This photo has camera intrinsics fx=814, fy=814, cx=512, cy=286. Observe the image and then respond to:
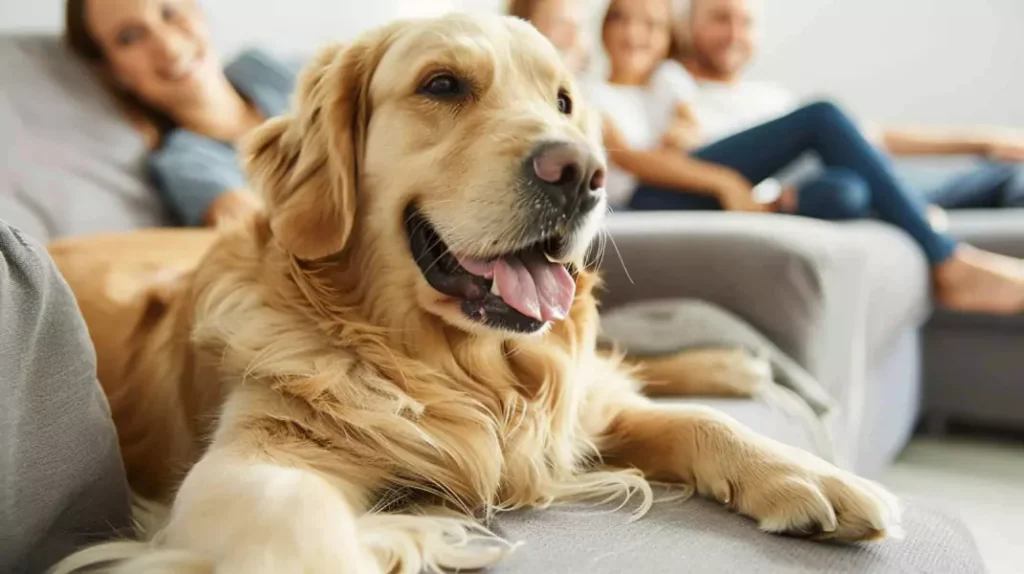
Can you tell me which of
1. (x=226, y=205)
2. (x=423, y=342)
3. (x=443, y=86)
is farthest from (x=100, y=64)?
(x=423, y=342)

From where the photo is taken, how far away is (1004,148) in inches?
143

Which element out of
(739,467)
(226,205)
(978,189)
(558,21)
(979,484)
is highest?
(558,21)

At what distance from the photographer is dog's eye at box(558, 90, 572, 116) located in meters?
1.38

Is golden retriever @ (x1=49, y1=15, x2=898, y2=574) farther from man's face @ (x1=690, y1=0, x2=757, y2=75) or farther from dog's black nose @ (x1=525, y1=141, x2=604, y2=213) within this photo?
man's face @ (x1=690, y1=0, x2=757, y2=75)

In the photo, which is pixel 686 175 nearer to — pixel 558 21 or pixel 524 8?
pixel 558 21

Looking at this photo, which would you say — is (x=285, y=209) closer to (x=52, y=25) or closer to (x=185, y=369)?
(x=185, y=369)

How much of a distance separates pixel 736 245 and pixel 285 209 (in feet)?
3.31

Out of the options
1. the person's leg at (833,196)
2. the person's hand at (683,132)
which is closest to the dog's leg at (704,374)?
the person's leg at (833,196)

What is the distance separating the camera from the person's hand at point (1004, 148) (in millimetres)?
3602

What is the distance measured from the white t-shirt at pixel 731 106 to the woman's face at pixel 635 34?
0.96 ft

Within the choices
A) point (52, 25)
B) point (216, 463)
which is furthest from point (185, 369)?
point (52, 25)

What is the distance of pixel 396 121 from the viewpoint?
4.12 feet

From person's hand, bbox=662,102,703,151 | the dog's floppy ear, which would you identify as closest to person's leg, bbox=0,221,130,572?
the dog's floppy ear

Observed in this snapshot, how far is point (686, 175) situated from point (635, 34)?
1365 mm
